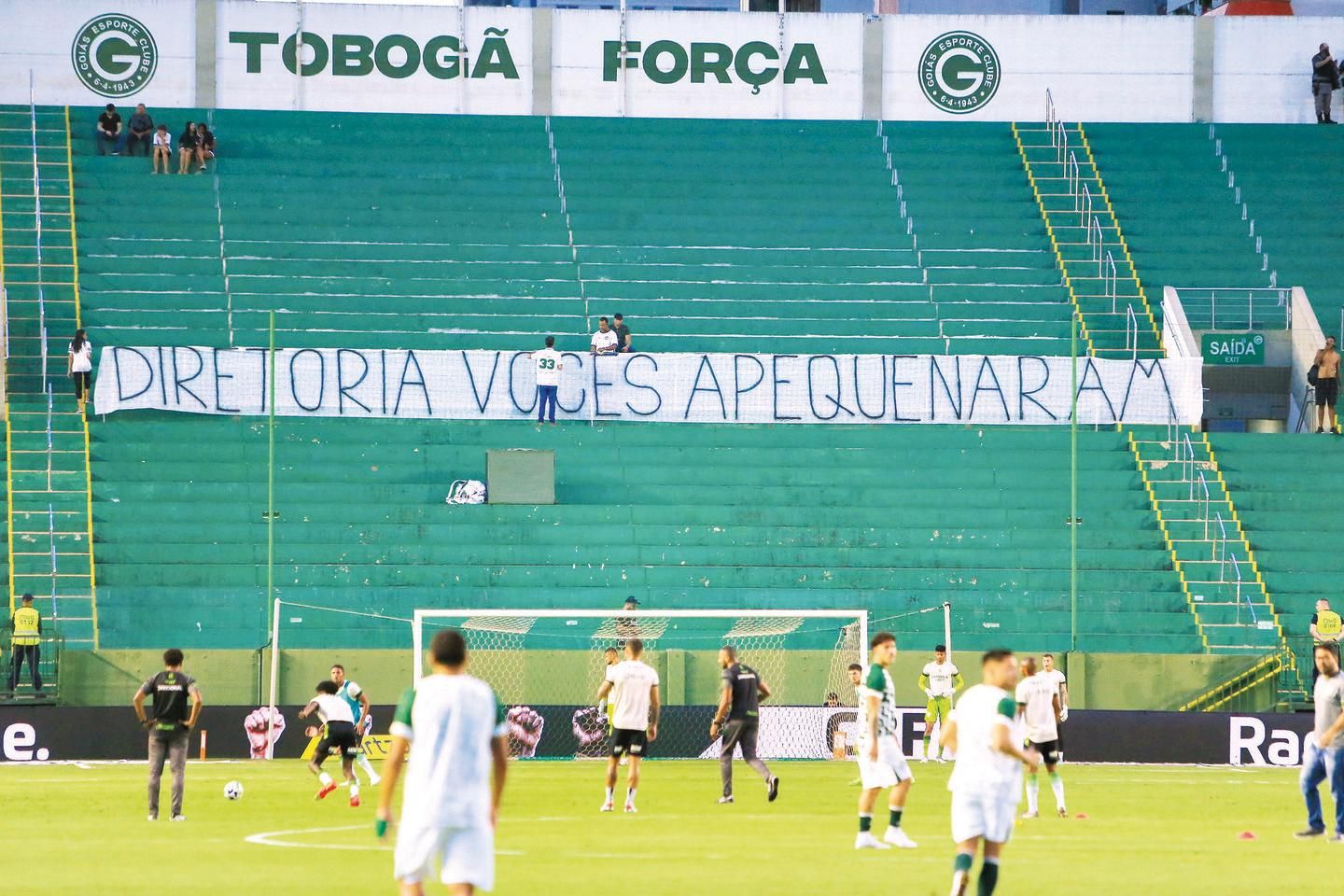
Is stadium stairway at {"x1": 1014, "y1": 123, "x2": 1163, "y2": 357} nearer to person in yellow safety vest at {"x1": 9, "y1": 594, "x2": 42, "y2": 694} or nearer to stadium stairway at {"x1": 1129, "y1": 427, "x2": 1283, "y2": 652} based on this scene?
stadium stairway at {"x1": 1129, "y1": 427, "x2": 1283, "y2": 652}

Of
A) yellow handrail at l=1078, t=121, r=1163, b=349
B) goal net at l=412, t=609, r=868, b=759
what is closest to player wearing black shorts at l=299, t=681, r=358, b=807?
goal net at l=412, t=609, r=868, b=759

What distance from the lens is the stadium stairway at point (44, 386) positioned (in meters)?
37.1

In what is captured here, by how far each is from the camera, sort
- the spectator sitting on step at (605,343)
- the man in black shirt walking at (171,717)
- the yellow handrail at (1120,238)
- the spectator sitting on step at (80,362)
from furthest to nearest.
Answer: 1. the yellow handrail at (1120,238)
2. the spectator sitting on step at (605,343)
3. the spectator sitting on step at (80,362)
4. the man in black shirt walking at (171,717)

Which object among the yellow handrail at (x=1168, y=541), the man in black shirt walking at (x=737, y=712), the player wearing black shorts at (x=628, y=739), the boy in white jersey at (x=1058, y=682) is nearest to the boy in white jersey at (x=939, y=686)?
the boy in white jersey at (x=1058, y=682)

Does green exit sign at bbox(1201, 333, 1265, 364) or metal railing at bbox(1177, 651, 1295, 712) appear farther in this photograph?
green exit sign at bbox(1201, 333, 1265, 364)

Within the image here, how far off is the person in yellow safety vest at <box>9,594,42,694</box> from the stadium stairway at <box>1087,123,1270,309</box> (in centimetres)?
2499

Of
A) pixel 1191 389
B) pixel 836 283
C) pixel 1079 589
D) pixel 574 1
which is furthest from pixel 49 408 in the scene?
pixel 574 1

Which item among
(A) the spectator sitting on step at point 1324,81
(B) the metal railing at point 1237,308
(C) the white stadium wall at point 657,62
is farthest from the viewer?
(A) the spectator sitting on step at point 1324,81

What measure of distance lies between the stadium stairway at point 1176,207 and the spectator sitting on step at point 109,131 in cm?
2294

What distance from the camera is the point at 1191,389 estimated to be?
4341 cm

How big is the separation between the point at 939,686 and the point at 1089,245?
17447 millimetres

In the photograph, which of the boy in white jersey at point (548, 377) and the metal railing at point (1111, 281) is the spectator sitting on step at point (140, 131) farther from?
the metal railing at point (1111, 281)

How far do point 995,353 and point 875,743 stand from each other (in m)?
26.2

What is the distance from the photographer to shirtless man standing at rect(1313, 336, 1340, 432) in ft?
141
